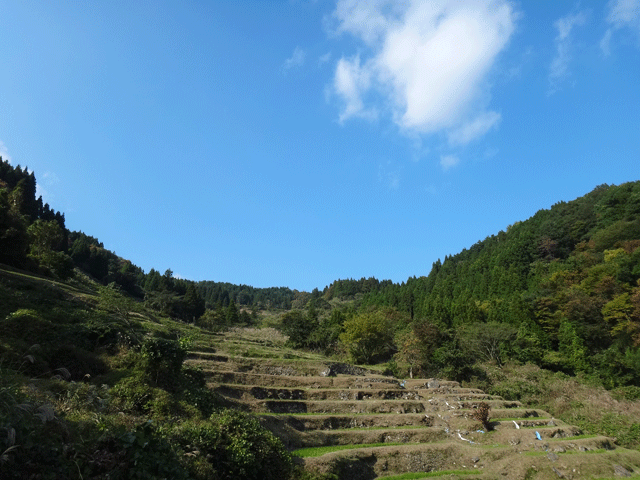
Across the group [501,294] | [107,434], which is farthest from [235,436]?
[501,294]

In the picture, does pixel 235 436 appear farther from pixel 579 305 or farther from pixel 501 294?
pixel 501 294

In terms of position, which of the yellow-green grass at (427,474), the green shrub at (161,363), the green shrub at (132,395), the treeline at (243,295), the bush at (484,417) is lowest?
the yellow-green grass at (427,474)

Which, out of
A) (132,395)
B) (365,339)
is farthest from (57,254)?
(365,339)

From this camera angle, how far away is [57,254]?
124 ft

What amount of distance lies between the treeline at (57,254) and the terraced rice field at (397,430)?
14.8m

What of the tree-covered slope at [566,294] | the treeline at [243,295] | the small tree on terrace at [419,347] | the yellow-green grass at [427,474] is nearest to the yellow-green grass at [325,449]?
the yellow-green grass at [427,474]

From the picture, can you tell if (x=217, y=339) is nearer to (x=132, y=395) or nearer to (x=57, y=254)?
(x=57, y=254)

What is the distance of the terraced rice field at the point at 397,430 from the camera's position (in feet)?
49.2

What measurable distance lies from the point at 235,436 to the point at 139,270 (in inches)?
4366

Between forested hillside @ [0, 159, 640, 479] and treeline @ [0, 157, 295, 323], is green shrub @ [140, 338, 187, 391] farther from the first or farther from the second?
treeline @ [0, 157, 295, 323]

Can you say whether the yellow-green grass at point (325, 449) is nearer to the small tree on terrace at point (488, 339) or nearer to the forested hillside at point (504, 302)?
the forested hillside at point (504, 302)

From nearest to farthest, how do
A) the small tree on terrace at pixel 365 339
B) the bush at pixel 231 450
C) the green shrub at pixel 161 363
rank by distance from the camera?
the bush at pixel 231 450
the green shrub at pixel 161 363
the small tree on terrace at pixel 365 339

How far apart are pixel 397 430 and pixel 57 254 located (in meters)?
38.4

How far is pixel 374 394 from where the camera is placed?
2231 cm
